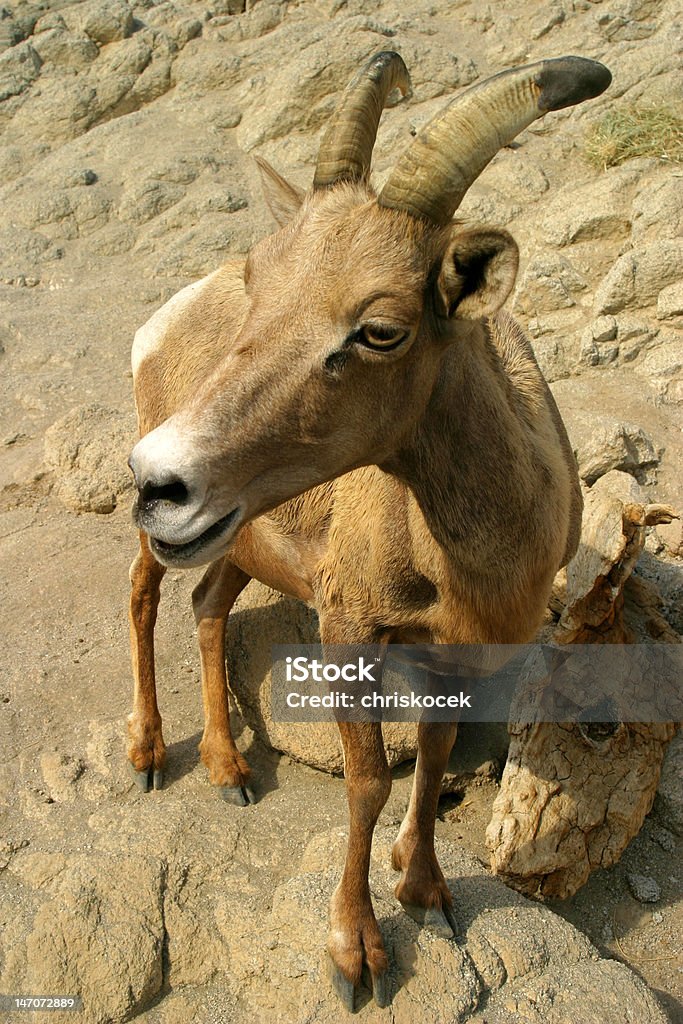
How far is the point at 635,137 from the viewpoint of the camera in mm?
9930

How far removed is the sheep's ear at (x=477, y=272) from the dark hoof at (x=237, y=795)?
344cm

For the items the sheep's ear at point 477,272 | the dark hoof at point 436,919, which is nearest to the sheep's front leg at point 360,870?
the dark hoof at point 436,919

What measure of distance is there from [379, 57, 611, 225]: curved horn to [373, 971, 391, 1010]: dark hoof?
321 cm

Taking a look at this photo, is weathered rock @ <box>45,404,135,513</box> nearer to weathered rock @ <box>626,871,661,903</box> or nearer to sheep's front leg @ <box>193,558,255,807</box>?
sheep's front leg @ <box>193,558,255,807</box>

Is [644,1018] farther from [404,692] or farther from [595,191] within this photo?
[595,191]

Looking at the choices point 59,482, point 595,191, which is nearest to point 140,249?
point 59,482

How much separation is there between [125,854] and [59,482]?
4.01 metres

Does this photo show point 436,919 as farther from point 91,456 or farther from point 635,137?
point 635,137

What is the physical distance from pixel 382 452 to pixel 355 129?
1.27 metres

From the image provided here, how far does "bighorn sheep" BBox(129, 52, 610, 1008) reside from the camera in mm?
3039

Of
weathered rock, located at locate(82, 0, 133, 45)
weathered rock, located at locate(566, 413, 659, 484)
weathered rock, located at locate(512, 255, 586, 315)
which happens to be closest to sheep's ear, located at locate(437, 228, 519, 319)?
weathered rock, located at locate(566, 413, 659, 484)

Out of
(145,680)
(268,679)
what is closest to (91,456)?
(145,680)

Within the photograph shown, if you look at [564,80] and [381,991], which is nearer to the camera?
[564,80]

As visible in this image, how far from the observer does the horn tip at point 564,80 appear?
303 cm
